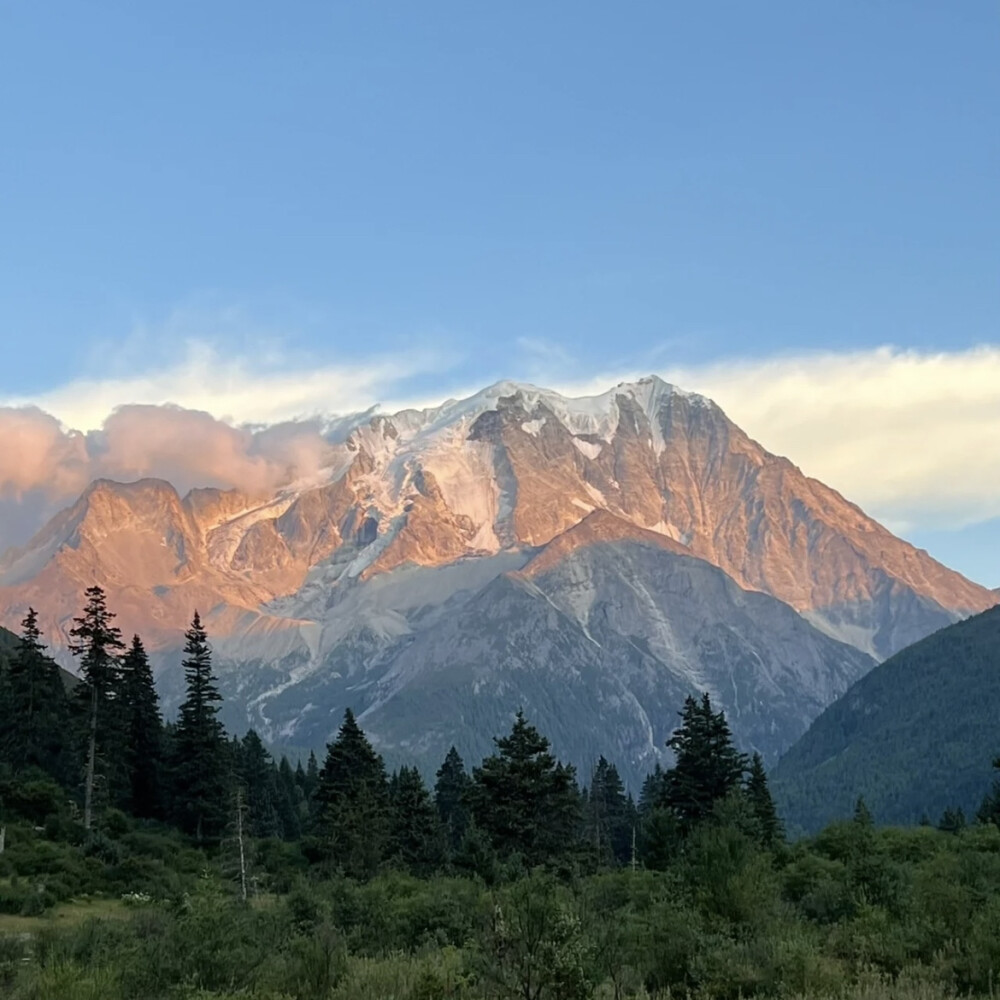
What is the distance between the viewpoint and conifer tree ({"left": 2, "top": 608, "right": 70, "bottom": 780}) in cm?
7088

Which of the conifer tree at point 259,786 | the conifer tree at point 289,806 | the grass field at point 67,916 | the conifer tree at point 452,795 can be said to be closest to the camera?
the grass field at point 67,916

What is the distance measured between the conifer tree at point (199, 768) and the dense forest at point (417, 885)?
0.19m

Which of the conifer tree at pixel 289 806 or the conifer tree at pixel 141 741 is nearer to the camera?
the conifer tree at pixel 141 741

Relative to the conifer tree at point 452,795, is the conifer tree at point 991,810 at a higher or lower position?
lower

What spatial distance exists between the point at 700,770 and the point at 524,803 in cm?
1280

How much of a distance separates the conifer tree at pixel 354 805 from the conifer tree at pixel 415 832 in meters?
2.07

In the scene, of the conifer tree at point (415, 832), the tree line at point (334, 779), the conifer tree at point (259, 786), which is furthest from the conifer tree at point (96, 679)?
the conifer tree at point (259, 786)

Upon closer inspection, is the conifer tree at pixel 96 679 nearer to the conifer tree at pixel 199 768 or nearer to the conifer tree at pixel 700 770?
the conifer tree at pixel 199 768

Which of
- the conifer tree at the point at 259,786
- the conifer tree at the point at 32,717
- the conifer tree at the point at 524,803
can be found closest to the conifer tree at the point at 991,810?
the conifer tree at the point at 524,803

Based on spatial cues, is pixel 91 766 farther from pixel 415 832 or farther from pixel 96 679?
pixel 415 832

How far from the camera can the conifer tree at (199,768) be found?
71.6 m

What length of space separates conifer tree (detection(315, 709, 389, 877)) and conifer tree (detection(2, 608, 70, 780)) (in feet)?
57.0

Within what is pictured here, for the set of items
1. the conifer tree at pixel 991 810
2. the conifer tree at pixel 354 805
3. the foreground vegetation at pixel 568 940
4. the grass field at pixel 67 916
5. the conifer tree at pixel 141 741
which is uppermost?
the conifer tree at pixel 141 741

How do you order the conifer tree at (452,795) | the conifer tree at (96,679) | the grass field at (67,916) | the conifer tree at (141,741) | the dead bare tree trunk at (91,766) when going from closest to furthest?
1. the grass field at (67,916)
2. the dead bare tree trunk at (91,766)
3. the conifer tree at (96,679)
4. the conifer tree at (141,741)
5. the conifer tree at (452,795)
